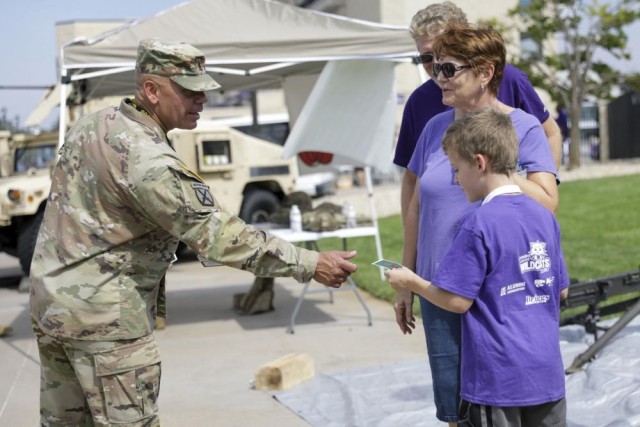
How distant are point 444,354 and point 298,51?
209 inches

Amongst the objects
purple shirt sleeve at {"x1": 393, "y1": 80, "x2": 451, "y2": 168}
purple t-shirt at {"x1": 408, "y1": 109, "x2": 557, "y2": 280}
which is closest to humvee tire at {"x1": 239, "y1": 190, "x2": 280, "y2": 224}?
purple shirt sleeve at {"x1": 393, "y1": 80, "x2": 451, "y2": 168}

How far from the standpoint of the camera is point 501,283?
2.67 meters

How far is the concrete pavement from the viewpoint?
555 cm

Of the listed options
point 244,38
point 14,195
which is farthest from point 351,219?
point 14,195

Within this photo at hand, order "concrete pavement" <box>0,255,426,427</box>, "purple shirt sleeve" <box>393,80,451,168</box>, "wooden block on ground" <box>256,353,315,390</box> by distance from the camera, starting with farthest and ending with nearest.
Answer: "wooden block on ground" <box>256,353,315,390</box> < "concrete pavement" <box>0,255,426,427</box> < "purple shirt sleeve" <box>393,80,451,168</box>

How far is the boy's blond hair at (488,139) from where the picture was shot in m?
2.67

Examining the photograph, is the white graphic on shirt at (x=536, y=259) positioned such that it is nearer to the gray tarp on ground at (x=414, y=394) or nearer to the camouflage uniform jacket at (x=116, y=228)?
the camouflage uniform jacket at (x=116, y=228)

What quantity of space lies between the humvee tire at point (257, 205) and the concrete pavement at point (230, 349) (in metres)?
3.22

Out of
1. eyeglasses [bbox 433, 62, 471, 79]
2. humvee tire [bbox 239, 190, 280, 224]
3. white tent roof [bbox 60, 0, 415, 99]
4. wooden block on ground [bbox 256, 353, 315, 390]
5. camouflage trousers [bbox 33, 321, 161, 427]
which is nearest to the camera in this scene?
camouflage trousers [bbox 33, 321, 161, 427]

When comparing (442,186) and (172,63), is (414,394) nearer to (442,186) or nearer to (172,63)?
(442,186)

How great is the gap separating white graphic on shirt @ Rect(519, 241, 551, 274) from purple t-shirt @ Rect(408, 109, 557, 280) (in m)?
0.36

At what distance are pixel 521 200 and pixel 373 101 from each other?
6.21 metres

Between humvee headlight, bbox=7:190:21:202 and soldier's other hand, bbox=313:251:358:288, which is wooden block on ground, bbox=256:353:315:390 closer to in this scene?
soldier's other hand, bbox=313:251:358:288

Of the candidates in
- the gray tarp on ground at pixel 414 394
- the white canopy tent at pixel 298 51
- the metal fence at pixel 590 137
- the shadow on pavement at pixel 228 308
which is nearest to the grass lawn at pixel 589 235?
the shadow on pavement at pixel 228 308
